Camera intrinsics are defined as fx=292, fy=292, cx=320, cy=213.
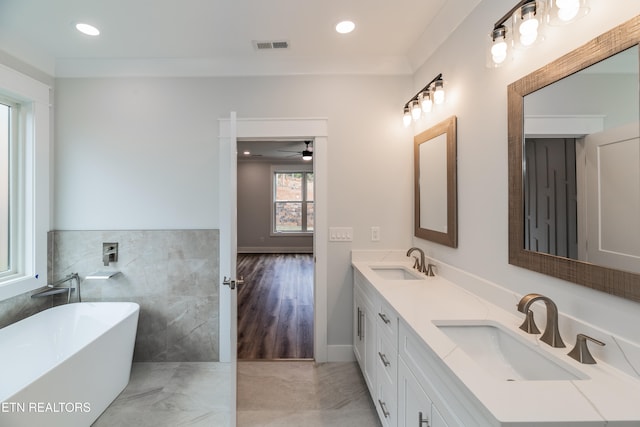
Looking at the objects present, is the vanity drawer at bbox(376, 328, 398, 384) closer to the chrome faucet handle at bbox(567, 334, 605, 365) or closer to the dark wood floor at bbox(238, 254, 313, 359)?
the chrome faucet handle at bbox(567, 334, 605, 365)

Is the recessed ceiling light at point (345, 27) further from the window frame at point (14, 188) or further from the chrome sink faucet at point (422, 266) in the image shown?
the window frame at point (14, 188)

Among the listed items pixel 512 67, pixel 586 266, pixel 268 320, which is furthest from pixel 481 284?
pixel 268 320

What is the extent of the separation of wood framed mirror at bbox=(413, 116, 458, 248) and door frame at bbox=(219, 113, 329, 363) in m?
0.78

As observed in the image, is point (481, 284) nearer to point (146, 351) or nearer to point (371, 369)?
point (371, 369)

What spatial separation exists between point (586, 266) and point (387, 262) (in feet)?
5.12

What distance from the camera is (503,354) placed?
124 centimetres

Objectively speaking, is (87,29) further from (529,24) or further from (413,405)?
(413,405)

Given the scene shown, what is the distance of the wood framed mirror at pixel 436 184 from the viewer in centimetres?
191

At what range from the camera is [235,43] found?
227 centimetres

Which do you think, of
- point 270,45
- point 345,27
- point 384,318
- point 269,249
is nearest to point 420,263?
point 384,318

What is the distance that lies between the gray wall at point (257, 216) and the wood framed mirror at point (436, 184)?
5.58m

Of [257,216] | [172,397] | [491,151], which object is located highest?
[491,151]

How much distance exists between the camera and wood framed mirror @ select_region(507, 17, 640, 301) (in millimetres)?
Result: 909

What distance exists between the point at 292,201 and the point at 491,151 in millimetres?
6640
